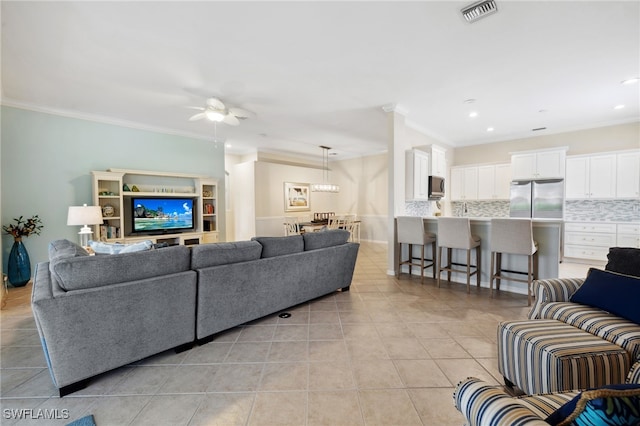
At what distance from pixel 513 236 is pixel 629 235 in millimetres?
3518

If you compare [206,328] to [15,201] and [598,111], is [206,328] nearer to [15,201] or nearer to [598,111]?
[15,201]

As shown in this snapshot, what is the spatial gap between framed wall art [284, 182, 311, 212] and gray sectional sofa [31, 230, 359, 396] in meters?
5.37

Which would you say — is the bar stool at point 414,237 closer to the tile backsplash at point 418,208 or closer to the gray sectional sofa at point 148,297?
the tile backsplash at point 418,208

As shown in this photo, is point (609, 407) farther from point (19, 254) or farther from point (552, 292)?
point (19, 254)

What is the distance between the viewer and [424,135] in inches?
232

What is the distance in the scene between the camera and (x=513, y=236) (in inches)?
132

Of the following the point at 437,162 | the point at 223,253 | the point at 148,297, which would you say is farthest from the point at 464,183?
the point at 148,297

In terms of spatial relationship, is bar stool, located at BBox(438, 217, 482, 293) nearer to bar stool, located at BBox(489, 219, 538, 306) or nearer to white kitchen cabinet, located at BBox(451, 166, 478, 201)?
bar stool, located at BBox(489, 219, 538, 306)

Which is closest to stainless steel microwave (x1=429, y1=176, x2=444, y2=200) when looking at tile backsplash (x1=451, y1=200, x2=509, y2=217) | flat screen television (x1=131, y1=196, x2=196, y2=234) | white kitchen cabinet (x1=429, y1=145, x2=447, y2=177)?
white kitchen cabinet (x1=429, y1=145, x2=447, y2=177)

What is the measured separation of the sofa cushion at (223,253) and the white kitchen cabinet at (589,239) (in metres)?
6.28

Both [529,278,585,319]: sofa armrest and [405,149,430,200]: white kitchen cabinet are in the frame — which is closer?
[529,278,585,319]: sofa armrest

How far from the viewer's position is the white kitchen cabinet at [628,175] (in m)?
4.85

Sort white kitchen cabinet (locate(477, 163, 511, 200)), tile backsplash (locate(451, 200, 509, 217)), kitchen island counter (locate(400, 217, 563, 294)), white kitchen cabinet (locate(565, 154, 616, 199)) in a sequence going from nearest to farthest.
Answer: kitchen island counter (locate(400, 217, 563, 294)) < white kitchen cabinet (locate(565, 154, 616, 199)) < white kitchen cabinet (locate(477, 163, 511, 200)) < tile backsplash (locate(451, 200, 509, 217))

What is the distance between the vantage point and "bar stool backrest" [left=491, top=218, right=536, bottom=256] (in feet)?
10.6
